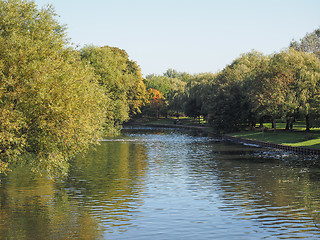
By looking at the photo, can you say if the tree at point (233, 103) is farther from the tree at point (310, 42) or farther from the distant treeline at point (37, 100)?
the distant treeline at point (37, 100)

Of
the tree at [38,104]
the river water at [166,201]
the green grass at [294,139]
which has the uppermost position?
the tree at [38,104]

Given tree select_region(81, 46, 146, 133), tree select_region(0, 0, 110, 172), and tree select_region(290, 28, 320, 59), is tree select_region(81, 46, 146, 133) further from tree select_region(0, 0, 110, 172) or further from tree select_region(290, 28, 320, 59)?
tree select_region(290, 28, 320, 59)

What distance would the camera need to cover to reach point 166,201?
94.9ft

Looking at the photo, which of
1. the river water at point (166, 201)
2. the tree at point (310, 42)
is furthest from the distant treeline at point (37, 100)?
the tree at point (310, 42)

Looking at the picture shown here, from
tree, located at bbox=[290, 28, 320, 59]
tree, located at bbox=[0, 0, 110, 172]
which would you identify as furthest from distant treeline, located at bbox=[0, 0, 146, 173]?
tree, located at bbox=[290, 28, 320, 59]

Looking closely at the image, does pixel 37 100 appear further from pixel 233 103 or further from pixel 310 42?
pixel 310 42

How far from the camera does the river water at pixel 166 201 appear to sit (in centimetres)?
2138

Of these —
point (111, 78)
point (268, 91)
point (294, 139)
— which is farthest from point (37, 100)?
point (268, 91)

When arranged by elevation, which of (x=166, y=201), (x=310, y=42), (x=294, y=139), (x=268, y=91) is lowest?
(x=166, y=201)

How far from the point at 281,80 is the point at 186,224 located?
63.8 meters

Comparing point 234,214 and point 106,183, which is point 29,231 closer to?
point 234,214

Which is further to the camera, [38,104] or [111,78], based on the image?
[111,78]

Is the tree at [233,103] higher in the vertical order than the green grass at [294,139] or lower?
higher

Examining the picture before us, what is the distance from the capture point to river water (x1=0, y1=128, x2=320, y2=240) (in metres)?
21.4
